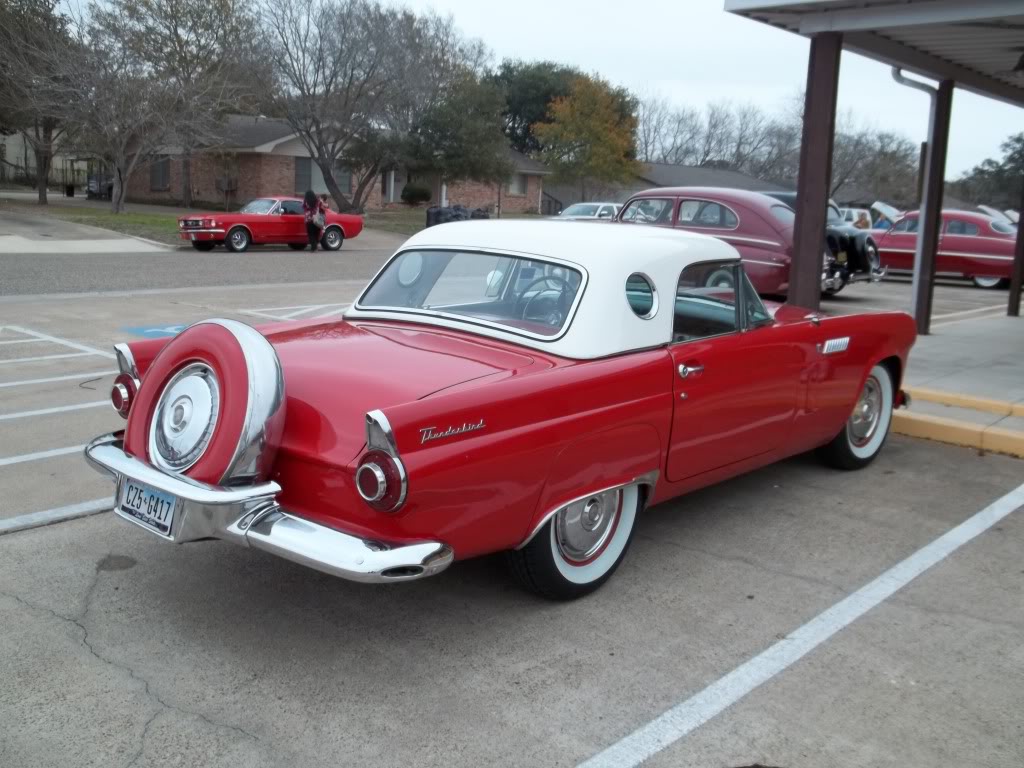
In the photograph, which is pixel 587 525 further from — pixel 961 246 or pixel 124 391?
pixel 961 246

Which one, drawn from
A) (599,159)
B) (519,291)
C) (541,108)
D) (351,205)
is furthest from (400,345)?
(541,108)

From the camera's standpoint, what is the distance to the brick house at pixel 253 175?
39.1 metres

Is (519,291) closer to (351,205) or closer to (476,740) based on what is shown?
(476,740)

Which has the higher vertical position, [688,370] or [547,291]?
[547,291]

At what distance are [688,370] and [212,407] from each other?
204 centimetres

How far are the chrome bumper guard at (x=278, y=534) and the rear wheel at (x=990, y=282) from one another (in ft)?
62.9

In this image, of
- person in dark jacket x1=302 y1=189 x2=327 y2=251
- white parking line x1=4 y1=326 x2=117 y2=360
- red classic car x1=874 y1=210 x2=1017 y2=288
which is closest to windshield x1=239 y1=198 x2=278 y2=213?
person in dark jacket x1=302 y1=189 x2=327 y2=251

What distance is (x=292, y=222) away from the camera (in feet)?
76.2

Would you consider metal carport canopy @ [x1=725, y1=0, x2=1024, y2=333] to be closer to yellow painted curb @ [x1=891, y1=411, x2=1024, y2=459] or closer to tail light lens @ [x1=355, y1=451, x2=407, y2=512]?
yellow painted curb @ [x1=891, y1=411, x2=1024, y2=459]

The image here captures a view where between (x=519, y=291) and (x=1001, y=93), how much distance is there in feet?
34.2

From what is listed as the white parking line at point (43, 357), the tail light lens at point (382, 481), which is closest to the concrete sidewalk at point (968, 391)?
the tail light lens at point (382, 481)

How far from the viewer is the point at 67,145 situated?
34.4 metres

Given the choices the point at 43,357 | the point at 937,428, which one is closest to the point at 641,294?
the point at 937,428

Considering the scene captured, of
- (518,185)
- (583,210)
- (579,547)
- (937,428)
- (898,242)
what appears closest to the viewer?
(579,547)
